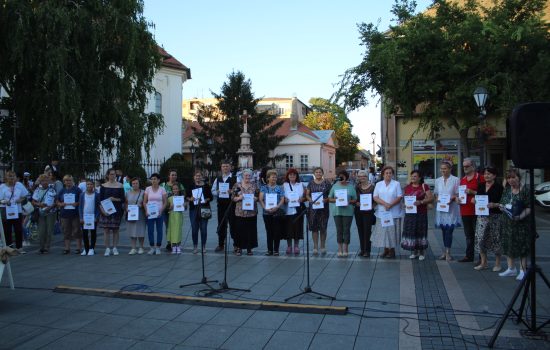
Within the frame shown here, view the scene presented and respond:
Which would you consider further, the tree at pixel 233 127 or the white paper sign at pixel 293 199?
the tree at pixel 233 127

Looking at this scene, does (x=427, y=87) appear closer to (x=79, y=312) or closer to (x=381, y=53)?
(x=381, y=53)

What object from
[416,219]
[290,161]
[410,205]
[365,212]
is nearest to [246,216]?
[365,212]

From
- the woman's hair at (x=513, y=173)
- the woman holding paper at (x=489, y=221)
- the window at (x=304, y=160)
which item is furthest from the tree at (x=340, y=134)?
the woman's hair at (x=513, y=173)

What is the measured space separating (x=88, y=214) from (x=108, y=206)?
0.48 metres

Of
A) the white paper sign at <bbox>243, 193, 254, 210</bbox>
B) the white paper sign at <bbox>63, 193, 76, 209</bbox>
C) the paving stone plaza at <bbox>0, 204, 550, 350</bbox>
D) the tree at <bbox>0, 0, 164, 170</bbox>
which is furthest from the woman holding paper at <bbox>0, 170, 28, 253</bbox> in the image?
the tree at <bbox>0, 0, 164, 170</bbox>

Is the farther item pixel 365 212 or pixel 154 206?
pixel 154 206

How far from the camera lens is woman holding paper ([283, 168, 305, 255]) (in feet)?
33.3

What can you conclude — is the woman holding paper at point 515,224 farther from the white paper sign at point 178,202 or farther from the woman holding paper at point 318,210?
the white paper sign at point 178,202

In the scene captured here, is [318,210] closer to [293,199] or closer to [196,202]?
[293,199]

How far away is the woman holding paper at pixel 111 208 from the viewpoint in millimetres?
10359

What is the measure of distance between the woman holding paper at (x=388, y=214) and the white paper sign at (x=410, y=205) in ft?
0.90

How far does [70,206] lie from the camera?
10.7 m

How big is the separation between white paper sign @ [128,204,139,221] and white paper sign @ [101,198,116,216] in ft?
1.15

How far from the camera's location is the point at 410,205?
9.34 metres
